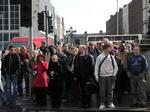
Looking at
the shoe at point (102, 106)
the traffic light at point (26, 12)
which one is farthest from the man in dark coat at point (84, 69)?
the traffic light at point (26, 12)

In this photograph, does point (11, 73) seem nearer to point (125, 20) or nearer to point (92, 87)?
point (92, 87)

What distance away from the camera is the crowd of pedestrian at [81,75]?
1584 cm

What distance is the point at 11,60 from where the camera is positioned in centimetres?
1770

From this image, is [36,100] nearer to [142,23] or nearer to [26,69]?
[26,69]

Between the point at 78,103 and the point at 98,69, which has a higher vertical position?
the point at 98,69

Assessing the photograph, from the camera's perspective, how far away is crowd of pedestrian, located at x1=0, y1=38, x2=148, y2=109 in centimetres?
1584

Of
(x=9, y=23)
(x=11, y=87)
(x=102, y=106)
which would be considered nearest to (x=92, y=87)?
(x=102, y=106)

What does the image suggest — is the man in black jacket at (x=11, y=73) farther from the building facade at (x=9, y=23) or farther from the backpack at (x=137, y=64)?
the building facade at (x=9, y=23)

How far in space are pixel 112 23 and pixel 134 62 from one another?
18421cm

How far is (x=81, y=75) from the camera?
54.5ft

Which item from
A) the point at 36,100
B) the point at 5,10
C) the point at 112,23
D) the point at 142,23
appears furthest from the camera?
the point at 112,23

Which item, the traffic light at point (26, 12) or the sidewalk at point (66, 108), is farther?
the traffic light at point (26, 12)

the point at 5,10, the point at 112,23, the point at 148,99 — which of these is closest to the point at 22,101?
the point at 148,99

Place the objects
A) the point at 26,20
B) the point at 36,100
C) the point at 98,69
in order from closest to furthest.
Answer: the point at 98,69
the point at 36,100
the point at 26,20
